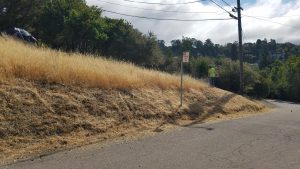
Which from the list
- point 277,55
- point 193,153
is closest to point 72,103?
point 193,153

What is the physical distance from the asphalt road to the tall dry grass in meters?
3.19

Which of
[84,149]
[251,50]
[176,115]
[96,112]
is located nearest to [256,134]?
[176,115]

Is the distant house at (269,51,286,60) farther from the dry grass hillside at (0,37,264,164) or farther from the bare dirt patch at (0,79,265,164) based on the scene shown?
the bare dirt patch at (0,79,265,164)

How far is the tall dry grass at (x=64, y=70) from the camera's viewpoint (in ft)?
42.7

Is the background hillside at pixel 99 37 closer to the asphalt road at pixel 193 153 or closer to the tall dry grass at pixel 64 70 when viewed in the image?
the tall dry grass at pixel 64 70

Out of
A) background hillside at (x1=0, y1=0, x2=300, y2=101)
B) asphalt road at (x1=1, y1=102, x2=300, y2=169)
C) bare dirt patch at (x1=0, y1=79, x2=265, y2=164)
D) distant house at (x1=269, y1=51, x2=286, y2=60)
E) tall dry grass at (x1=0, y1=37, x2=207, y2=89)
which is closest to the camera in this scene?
asphalt road at (x1=1, y1=102, x2=300, y2=169)

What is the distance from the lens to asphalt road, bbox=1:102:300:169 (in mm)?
9062

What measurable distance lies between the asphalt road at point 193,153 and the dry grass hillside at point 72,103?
0.80 meters

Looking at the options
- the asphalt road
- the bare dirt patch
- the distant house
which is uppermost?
the distant house

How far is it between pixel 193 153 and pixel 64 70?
5.46 meters

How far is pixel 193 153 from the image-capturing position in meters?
10.2

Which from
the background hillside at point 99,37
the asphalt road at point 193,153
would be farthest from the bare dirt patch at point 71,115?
the background hillside at point 99,37

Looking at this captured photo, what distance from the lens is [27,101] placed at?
1157 centimetres

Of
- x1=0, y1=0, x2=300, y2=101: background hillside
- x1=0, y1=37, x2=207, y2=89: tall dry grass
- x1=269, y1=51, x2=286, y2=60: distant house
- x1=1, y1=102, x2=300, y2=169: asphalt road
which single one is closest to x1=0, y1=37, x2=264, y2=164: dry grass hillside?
x1=0, y1=37, x2=207, y2=89: tall dry grass
